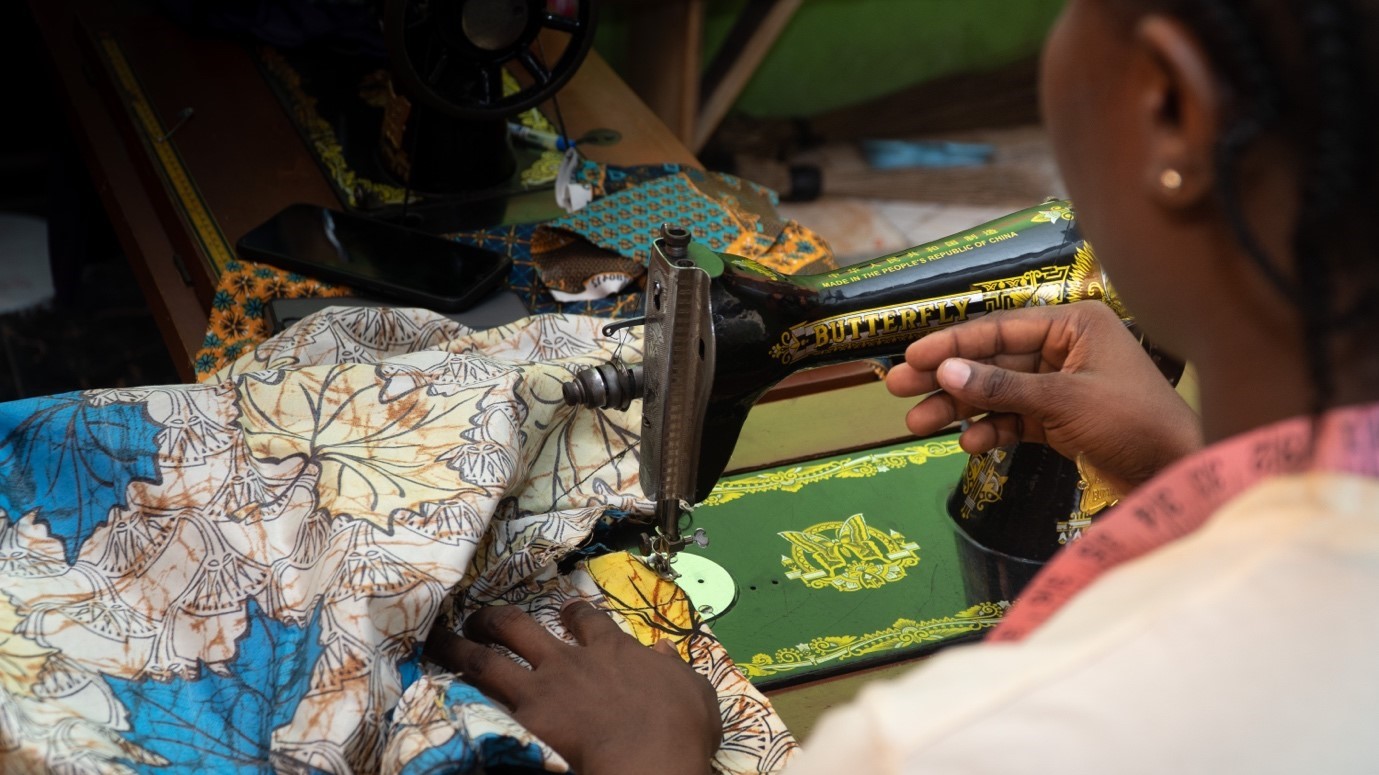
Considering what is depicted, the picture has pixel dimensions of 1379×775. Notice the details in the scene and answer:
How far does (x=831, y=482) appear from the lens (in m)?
1.53

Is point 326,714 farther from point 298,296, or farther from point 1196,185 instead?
point 298,296

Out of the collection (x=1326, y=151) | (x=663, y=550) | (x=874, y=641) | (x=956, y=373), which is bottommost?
(x=874, y=641)

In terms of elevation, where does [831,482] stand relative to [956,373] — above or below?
below

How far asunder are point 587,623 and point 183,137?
4.55 feet

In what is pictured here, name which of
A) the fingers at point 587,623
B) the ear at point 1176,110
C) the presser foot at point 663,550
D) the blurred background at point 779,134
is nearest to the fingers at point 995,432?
the presser foot at point 663,550

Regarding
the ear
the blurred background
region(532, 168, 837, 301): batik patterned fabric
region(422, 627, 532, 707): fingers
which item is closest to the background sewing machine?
region(422, 627, 532, 707): fingers

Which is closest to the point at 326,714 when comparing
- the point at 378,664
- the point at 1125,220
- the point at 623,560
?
the point at 378,664

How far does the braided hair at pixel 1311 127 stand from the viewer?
564 mm

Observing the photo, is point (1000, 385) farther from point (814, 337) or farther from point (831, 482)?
point (831, 482)

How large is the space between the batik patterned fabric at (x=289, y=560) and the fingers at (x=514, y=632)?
1.1 inches

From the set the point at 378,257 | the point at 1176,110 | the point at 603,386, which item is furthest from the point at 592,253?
the point at 1176,110

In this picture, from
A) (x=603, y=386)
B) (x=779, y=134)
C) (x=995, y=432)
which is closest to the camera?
(x=603, y=386)

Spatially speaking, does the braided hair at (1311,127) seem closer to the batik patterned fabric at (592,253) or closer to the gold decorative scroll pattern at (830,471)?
the gold decorative scroll pattern at (830,471)

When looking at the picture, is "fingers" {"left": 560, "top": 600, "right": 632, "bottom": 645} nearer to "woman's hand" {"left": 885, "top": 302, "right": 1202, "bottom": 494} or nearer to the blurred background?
"woman's hand" {"left": 885, "top": 302, "right": 1202, "bottom": 494}
